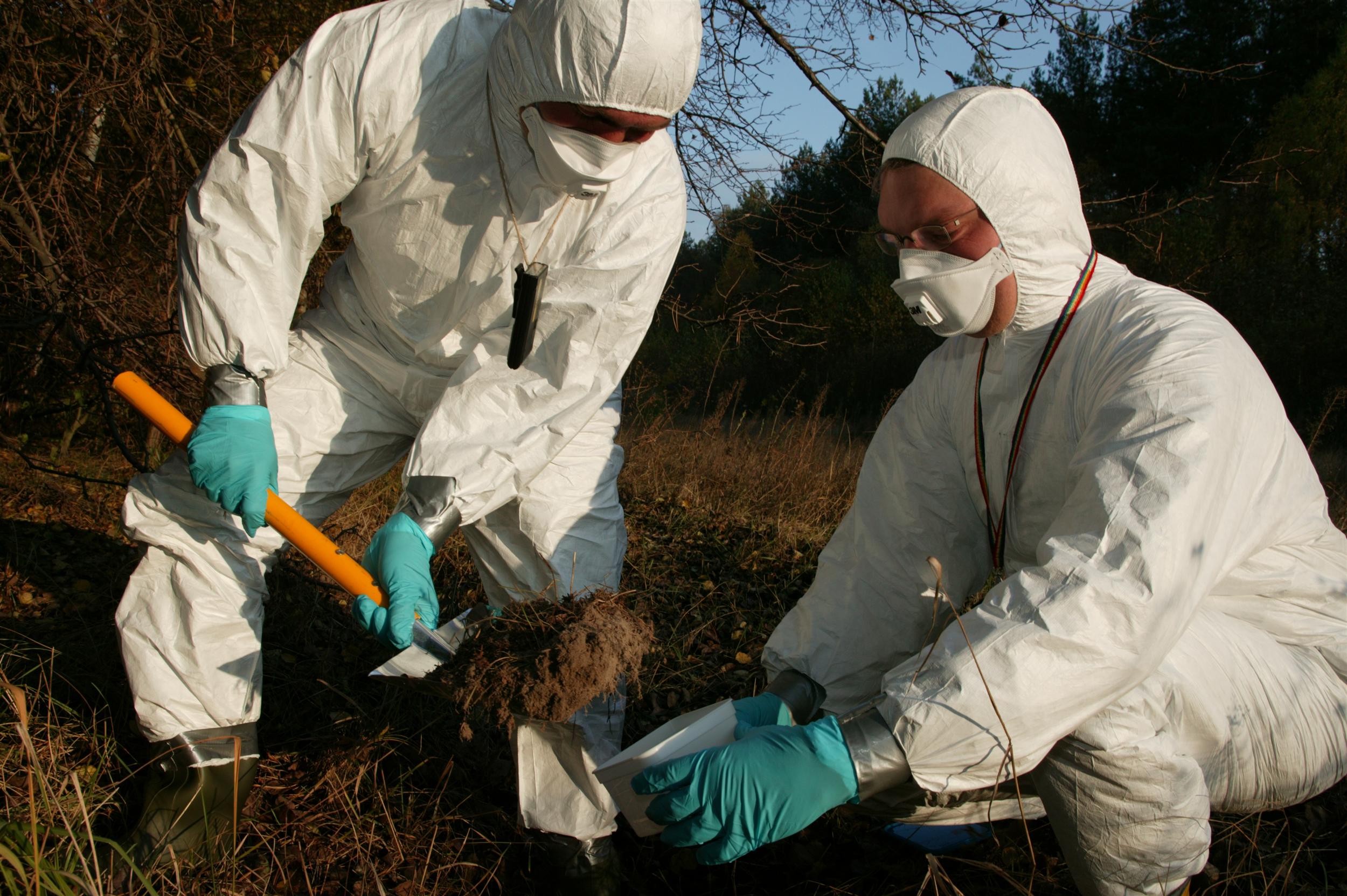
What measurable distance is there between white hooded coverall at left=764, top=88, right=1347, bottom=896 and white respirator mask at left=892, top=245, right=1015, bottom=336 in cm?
7

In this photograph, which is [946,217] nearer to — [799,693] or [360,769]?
[799,693]

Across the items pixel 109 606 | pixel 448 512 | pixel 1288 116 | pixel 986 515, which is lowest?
pixel 109 606

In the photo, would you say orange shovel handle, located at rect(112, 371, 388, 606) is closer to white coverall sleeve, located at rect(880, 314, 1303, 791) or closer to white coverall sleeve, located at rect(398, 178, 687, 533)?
white coverall sleeve, located at rect(398, 178, 687, 533)

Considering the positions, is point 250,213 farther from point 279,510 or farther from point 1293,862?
point 1293,862

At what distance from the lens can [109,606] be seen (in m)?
3.31

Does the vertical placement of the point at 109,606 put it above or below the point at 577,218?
below

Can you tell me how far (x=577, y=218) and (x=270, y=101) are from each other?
0.79m

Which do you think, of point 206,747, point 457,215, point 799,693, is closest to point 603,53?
point 457,215

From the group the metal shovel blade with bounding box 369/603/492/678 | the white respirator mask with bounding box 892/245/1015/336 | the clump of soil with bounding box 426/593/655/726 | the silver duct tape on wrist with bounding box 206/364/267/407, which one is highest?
the white respirator mask with bounding box 892/245/1015/336

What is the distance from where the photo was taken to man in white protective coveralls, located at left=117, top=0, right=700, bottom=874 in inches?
81.0

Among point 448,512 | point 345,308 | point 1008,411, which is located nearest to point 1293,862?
point 1008,411

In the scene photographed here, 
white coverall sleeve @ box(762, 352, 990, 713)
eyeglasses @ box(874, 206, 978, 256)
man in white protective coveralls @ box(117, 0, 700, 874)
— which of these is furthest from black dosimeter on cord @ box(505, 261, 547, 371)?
white coverall sleeve @ box(762, 352, 990, 713)

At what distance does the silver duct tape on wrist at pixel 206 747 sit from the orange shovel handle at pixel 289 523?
459 mm

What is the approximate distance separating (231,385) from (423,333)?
1.63ft
